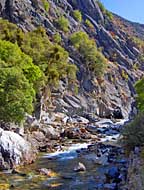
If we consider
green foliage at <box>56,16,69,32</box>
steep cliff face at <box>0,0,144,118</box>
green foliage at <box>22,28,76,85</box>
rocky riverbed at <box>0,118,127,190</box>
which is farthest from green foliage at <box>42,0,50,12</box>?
rocky riverbed at <box>0,118,127,190</box>

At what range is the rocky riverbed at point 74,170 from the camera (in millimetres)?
28797

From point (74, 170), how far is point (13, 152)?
19.8 feet

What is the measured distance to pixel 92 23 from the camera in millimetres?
158875

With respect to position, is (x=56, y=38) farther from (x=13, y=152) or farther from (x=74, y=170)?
(x=74, y=170)

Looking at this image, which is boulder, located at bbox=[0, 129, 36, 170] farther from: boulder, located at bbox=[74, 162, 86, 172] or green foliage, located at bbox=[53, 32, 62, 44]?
green foliage, located at bbox=[53, 32, 62, 44]

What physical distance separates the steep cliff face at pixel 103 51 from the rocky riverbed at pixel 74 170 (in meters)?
29.2

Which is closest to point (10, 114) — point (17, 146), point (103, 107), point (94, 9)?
point (17, 146)

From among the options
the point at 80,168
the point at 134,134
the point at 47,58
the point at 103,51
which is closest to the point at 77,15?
the point at 103,51

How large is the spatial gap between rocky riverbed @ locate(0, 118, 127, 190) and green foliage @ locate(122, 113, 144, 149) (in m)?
2.14

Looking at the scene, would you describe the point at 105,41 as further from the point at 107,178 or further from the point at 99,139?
the point at 107,178

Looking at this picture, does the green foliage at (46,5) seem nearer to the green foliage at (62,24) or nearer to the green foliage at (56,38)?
the green foliage at (62,24)

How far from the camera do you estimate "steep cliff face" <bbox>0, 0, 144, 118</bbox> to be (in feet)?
332

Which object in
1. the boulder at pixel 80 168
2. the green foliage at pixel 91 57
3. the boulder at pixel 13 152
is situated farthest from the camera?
the green foliage at pixel 91 57

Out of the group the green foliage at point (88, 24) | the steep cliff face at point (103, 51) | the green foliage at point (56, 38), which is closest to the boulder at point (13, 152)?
the steep cliff face at point (103, 51)
